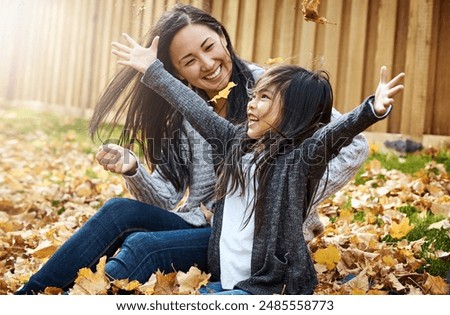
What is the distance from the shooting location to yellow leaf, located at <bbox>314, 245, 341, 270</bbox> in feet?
4.84

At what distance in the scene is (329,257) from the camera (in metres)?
1.48

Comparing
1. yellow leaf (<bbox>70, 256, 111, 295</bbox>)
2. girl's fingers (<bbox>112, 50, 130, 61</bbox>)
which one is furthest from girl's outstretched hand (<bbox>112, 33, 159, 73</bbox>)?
yellow leaf (<bbox>70, 256, 111, 295</bbox>)

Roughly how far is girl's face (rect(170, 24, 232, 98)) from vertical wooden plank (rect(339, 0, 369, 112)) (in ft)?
2.34

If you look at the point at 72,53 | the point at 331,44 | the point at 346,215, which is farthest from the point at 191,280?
the point at 72,53

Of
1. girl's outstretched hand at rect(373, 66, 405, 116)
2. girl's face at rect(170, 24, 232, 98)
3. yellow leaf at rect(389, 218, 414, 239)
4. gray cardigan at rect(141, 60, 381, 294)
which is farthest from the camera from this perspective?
yellow leaf at rect(389, 218, 414, 239)

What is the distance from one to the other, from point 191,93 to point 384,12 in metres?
1.03

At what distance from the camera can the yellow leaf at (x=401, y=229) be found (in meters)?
1.64

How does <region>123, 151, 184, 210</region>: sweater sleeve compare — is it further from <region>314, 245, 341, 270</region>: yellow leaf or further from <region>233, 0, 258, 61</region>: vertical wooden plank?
<region>233, 0, 258, 61</region>: vertical wooden plank

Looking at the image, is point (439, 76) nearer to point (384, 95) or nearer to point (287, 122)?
point (287, 122)

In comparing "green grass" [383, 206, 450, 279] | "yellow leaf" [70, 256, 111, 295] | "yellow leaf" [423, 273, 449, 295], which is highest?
"green grass" [383, 206, 450, 279]

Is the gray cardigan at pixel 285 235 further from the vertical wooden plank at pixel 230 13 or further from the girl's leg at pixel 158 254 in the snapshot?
the vertical wooden plank at pixel 230 13

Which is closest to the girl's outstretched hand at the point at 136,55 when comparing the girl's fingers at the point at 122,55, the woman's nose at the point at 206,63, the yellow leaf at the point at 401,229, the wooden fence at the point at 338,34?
the girl's fingers at the point at 122,55

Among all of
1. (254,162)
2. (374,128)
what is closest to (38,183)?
(374,128)

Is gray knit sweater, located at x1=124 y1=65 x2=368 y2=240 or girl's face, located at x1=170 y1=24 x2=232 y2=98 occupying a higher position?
girl's face, located at x1=170 y1=24 x2=232 y2=98
